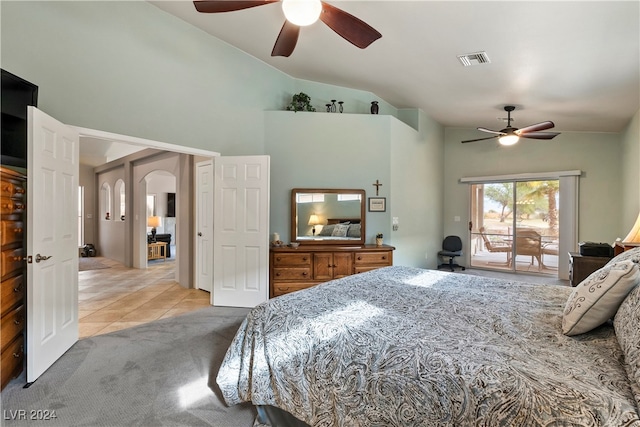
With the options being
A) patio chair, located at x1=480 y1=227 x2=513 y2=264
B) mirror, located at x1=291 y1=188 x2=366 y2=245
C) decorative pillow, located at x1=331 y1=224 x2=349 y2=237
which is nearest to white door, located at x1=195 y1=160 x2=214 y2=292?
mirror, located at x1=291 y1=188 x2=366 y2=245

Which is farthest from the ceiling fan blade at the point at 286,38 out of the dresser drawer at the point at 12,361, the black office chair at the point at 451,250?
the black office chair at the point at 451,250

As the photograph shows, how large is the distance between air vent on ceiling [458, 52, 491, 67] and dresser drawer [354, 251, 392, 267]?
2.57 metres

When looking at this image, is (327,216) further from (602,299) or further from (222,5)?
(602,299)

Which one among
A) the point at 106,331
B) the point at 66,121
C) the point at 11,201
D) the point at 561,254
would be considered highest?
the point at 66,121

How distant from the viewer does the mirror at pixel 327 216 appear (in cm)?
468

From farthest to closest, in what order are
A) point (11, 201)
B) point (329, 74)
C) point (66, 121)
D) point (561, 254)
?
point (561, 254) → point (329, 74) → point (66, 121) → point (11, 201)

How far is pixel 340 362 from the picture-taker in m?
1.45

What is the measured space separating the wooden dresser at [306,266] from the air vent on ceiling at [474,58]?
105 inches

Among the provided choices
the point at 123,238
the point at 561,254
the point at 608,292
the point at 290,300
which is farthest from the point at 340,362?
the point at 123,238

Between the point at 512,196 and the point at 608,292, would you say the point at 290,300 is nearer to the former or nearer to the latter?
the point at 608,292

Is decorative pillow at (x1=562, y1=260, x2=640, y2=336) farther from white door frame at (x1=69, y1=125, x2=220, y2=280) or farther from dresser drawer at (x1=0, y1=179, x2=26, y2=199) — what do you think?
white door frame at (x1=69, y1=125, x2=220, y2=280)

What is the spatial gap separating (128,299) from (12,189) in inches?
106

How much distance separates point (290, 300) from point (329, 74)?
3768 millimetres

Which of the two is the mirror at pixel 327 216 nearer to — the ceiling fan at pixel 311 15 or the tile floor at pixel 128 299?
the tile floor at pixel 128 299
